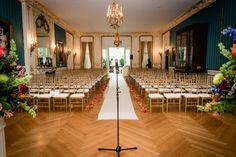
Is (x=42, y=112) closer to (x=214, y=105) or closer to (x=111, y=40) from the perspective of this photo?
(x=214, y=105)

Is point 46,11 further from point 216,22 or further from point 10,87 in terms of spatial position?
point 10,87

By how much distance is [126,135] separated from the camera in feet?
11.3

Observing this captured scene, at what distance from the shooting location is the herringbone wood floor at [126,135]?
2.81 meters

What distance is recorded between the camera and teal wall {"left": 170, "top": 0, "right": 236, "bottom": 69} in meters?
6.80

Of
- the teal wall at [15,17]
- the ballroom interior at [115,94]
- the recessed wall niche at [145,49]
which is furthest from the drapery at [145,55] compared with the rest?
the teal wall at [15,17]

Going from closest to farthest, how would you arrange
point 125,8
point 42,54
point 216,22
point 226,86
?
1. point 226,86
2. point 216,22
3. point 125,8
4. point 42,54

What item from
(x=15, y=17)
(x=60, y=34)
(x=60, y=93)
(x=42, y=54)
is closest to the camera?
(x=60, y=93)

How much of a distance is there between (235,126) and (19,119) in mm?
5146

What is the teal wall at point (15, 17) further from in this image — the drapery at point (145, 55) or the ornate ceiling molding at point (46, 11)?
the drapery at point (145, 55)

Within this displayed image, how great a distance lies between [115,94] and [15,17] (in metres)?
5.28

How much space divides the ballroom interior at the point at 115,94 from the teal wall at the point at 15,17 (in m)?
0.04

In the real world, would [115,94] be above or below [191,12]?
below

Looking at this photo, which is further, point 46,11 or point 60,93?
point 46,11

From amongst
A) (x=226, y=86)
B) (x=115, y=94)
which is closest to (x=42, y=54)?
(x=115, y=94)
